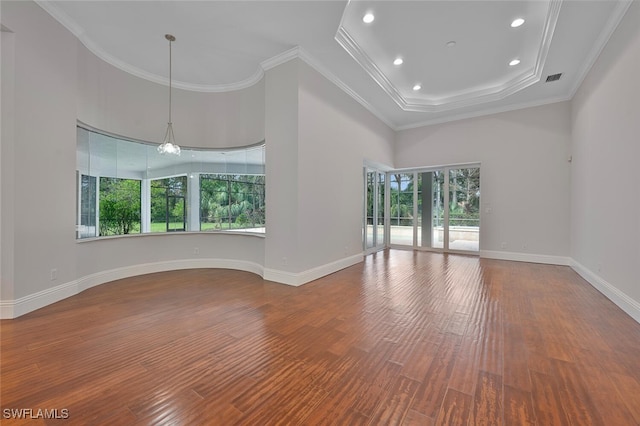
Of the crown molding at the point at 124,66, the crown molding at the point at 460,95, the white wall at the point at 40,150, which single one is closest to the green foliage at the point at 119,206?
the white wall at the point at 40,150

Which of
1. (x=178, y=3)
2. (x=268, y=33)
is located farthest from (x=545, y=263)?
(x=178, y=3)

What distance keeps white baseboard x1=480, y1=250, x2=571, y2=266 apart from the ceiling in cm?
365

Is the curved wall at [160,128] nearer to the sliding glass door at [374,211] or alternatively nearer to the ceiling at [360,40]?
the ceiling at [360,40]

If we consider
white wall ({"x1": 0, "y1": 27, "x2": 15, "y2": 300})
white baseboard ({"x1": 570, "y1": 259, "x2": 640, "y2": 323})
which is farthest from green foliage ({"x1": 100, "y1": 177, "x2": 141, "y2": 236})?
white baseboard ({"x1": 570, "y1": 259, "x2": 640, "y2": 323})

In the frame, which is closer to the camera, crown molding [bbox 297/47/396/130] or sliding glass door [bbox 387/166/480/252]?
crown molding [bbox 297/47/396/130]

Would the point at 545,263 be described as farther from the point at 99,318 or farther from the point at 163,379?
the point at 99,318

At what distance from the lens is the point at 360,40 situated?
14.1 ft

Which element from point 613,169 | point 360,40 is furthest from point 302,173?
point 613,169

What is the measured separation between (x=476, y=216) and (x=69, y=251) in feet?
27.6

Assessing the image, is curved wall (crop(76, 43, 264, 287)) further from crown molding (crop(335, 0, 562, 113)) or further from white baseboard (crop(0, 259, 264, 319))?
crown molding (crop(335, 0, 562, 113))

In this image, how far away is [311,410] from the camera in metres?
1.64

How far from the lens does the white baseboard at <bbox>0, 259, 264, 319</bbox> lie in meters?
3.03

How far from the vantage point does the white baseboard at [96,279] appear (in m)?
3.03

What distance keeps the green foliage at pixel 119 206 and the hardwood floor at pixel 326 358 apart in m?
1.24
